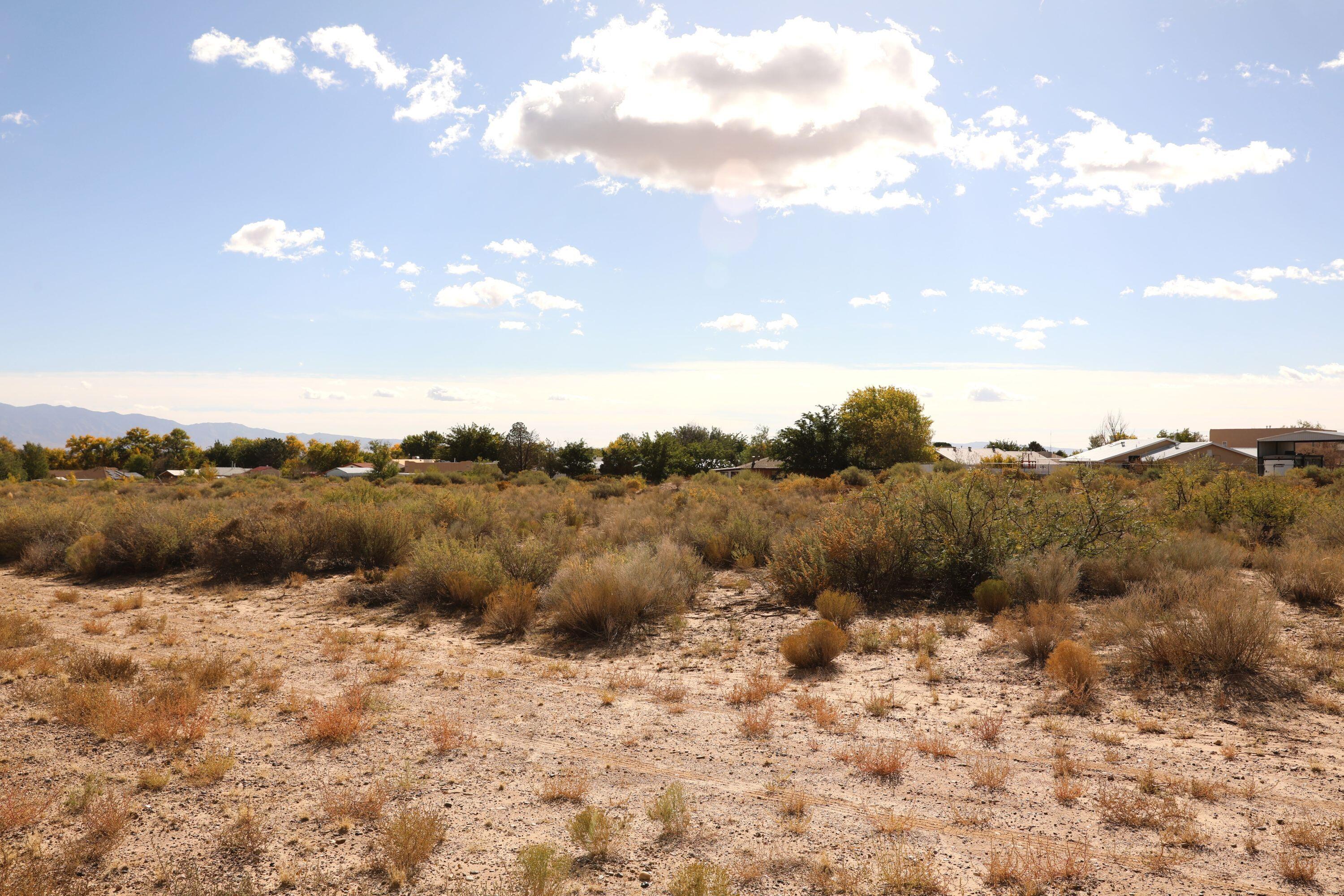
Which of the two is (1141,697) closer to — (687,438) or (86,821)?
(86,821)

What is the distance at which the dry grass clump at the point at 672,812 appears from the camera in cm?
475

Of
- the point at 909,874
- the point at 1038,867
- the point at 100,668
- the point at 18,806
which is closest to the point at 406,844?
the point at 18,806

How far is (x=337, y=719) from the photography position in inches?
256

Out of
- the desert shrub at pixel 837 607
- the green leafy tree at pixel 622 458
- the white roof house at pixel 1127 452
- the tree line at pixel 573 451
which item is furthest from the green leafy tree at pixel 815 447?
the desert shrub at pixel 837 607

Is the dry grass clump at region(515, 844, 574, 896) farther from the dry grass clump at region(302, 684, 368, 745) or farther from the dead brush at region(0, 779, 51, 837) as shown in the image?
the dead brush at region(0, 779, 51, 837)

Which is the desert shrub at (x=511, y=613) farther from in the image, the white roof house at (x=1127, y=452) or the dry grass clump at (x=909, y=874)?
the white roof house at (x=1127, y=452)

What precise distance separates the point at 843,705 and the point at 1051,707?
6.17 ft

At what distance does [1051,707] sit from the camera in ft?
22.4

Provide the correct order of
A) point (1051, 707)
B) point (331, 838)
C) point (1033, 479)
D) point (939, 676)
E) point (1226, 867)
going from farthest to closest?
point (1033, 479) < point (939, 676) < point (1051, 707) < point (331, 838) < point (1226, 867)

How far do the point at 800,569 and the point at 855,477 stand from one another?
27.1m

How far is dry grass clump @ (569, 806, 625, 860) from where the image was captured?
4.51m

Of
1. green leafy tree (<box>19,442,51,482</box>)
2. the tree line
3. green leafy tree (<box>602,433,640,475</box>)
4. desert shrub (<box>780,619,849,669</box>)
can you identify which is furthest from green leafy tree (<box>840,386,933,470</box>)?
green leafy tree (<box>19,442,51,482</box>)

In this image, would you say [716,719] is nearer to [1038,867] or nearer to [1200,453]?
[1038,867]

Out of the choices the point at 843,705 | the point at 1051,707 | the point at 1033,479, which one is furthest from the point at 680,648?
the point at 1033,479
